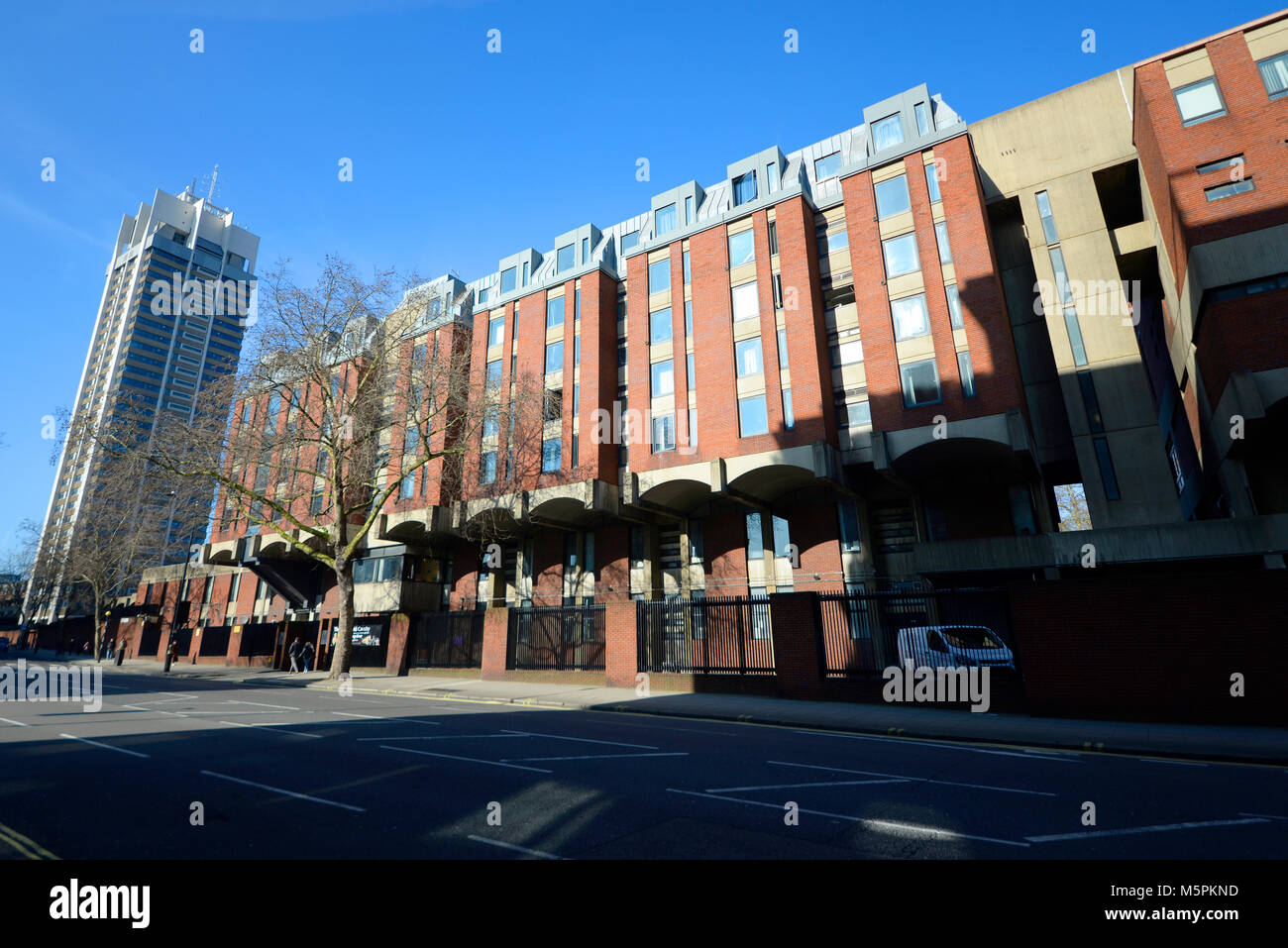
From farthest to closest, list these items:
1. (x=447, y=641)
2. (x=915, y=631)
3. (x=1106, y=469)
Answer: (x=447, y=641) < (x=1106, y=469) < (x=915, y=631)

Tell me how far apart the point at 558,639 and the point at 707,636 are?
256 inches

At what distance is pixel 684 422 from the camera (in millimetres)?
29281

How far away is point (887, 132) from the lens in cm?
2852

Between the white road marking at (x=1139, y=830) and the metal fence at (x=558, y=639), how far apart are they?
16906 millimetres

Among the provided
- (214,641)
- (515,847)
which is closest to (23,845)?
(515,847)

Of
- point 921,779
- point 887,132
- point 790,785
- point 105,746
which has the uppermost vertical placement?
point 887,132

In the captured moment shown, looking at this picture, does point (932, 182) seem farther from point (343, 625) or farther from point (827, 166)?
point (343, 625)

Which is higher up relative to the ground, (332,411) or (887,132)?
(887,132)

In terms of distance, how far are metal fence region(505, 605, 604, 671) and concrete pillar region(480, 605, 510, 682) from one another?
200mm

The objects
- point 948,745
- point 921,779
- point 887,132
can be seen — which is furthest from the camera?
point 887,132

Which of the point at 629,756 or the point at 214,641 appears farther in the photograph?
the point at 214,641

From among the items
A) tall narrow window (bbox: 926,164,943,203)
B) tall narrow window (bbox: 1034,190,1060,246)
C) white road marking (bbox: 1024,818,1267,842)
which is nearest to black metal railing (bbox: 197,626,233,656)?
white road marking (bbox: 1024,818,1267,842)

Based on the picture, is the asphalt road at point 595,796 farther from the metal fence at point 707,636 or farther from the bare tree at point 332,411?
the bare tree at point 332,411
